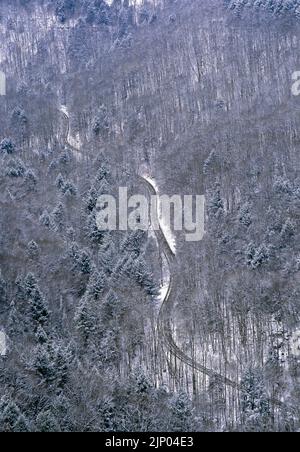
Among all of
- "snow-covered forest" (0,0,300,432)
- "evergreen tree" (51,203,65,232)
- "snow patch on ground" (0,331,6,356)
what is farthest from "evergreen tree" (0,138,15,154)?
"snow patch on ground" (0,331,6,356)

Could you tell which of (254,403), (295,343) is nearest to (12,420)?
(254,403)

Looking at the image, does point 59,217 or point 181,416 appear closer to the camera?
point 181,416

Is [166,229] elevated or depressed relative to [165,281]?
Result: elevated

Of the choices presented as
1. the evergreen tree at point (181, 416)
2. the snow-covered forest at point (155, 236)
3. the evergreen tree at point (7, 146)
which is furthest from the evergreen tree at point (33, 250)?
the evergreen tree at point (7, 146)

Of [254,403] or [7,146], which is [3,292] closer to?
[254,403]

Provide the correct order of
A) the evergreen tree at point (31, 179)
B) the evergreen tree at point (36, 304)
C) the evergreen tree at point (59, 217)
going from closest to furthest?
the evergreen tree at point (36, 304)
the evergreen tree at point (59, 217)
the evergreen tree at point (31, 179)

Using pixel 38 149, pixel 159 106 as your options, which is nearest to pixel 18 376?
pixel 38 149

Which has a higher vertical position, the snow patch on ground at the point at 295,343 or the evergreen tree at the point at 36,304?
the evergreen tree at the point at 36,304

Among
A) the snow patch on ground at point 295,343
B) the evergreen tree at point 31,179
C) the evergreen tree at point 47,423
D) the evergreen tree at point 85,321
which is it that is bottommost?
the evergreen tree at point 47,423

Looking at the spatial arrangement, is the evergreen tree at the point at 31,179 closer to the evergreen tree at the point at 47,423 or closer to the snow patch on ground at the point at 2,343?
the snow patch on ground at the point at 2,343

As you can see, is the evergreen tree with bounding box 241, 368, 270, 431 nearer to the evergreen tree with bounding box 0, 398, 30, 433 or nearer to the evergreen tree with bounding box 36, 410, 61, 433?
the evergreen tree with bounding box 36, 410, 61, 433
